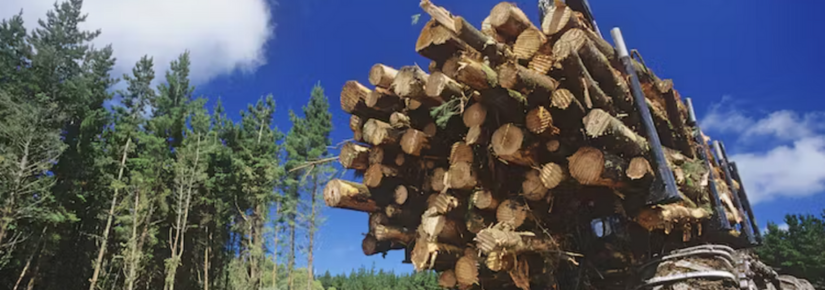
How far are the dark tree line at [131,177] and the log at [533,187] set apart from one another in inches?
430

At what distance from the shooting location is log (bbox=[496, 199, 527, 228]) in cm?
351

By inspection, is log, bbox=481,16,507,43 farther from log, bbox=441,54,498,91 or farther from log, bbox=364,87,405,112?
log, bbox=364,87,405,112

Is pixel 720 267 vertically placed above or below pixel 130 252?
below

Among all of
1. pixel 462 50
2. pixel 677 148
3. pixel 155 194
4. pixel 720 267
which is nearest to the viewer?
pixel 720 267

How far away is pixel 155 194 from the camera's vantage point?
63.9 feet

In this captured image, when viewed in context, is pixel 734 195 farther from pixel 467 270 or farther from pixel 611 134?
pixel 467 270

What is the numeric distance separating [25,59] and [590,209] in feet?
72.7

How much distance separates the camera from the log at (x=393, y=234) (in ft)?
14.9

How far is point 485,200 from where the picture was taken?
3.70 meters

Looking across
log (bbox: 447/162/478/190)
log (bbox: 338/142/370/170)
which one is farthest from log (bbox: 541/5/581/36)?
log (bbox: 338/142/370/170)

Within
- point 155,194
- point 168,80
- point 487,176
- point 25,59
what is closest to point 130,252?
point 155,194

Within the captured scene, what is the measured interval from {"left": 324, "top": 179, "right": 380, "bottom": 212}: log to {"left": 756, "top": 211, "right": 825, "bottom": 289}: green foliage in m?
28.3

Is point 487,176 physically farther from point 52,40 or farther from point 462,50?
point 52,40

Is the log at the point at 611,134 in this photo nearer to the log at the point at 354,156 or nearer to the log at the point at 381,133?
the log at the point at 381,133
